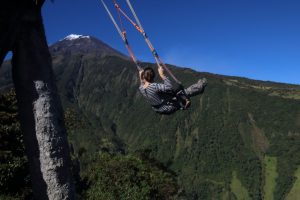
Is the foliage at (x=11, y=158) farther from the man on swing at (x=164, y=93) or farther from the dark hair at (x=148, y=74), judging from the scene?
the dark hair at (x=148, y=74)

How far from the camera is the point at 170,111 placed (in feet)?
46.6

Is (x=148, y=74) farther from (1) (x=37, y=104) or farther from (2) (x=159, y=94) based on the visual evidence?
(1) (x=37, y=104)

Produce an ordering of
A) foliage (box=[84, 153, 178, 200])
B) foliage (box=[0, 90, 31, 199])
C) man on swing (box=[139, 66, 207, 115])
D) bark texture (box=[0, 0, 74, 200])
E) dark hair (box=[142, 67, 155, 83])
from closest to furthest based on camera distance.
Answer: bark texture (box=[0, 0, 74, 200]) → dark hair (box=[142, 67, 155, 83]) → man on swing (box=[139, 66, 207, 115]) → foliage (box=[0, 90, 31, 199]) → foliage (box=[84, 153, 178, 200])

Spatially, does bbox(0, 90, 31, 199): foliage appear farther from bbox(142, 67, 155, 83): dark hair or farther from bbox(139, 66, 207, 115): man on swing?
bbox(142, 67, 155, 83): dark hair

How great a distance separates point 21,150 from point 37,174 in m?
26.6

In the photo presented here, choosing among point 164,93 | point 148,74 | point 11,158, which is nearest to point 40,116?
point 148,74

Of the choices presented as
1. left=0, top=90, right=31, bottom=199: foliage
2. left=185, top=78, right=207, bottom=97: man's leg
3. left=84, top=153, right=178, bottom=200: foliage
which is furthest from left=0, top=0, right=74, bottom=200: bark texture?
left=84, top=153, right=178, bottom=200: foliage

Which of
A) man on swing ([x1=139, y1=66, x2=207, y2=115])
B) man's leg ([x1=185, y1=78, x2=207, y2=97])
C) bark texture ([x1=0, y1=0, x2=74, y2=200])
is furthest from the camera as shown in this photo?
man's leg ([x1=185, y1=78, x2=207, y2=97])

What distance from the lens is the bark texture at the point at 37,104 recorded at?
12.2m

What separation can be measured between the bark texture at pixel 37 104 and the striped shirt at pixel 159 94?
8.96ft

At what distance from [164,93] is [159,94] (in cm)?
15

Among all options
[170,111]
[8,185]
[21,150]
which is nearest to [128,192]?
[21,150]

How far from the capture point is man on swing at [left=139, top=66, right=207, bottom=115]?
13.9m

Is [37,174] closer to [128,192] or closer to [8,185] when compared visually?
[8,185]
